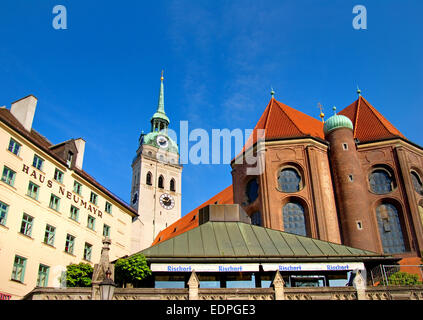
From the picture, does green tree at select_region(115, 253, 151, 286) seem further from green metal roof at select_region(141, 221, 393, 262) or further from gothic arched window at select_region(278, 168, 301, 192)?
gothic arched window at select_region(278, 168, 301, 192)

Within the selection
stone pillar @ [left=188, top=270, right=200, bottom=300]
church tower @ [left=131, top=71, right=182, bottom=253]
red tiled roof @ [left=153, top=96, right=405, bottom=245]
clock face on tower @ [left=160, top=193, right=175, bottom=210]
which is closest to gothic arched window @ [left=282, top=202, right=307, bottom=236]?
red tiled roof @ [left=153, top=96, right=405, bottom=245]

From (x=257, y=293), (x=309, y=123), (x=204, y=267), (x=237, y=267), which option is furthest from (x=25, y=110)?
(x=309, y=123)

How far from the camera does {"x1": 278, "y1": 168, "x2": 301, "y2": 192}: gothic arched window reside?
3903 centimetres

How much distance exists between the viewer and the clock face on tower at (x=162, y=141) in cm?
8894

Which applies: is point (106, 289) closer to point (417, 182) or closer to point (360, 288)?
point (360, 288)

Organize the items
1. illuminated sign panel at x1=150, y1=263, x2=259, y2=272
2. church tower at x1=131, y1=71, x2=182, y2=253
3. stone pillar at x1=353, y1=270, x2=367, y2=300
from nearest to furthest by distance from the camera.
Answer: stone pillar at x1=353, y1=270, x2=367, y2=300
illuminated sign panel at x1=150, y1=263, x2=259, y2=272
church tower at x1=131, y1=71, x2=182, y2=253

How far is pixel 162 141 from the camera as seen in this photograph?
89.9 m

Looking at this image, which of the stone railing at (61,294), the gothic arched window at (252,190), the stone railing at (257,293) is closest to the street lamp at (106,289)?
the stone railing at (257,293)

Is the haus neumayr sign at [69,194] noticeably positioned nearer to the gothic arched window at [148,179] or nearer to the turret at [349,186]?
the turret at [349,186]

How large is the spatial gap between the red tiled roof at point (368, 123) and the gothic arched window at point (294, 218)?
10.5 meters

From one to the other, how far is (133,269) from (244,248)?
19.5 ft

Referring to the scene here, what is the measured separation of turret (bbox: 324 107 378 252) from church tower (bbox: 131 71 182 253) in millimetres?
41094
